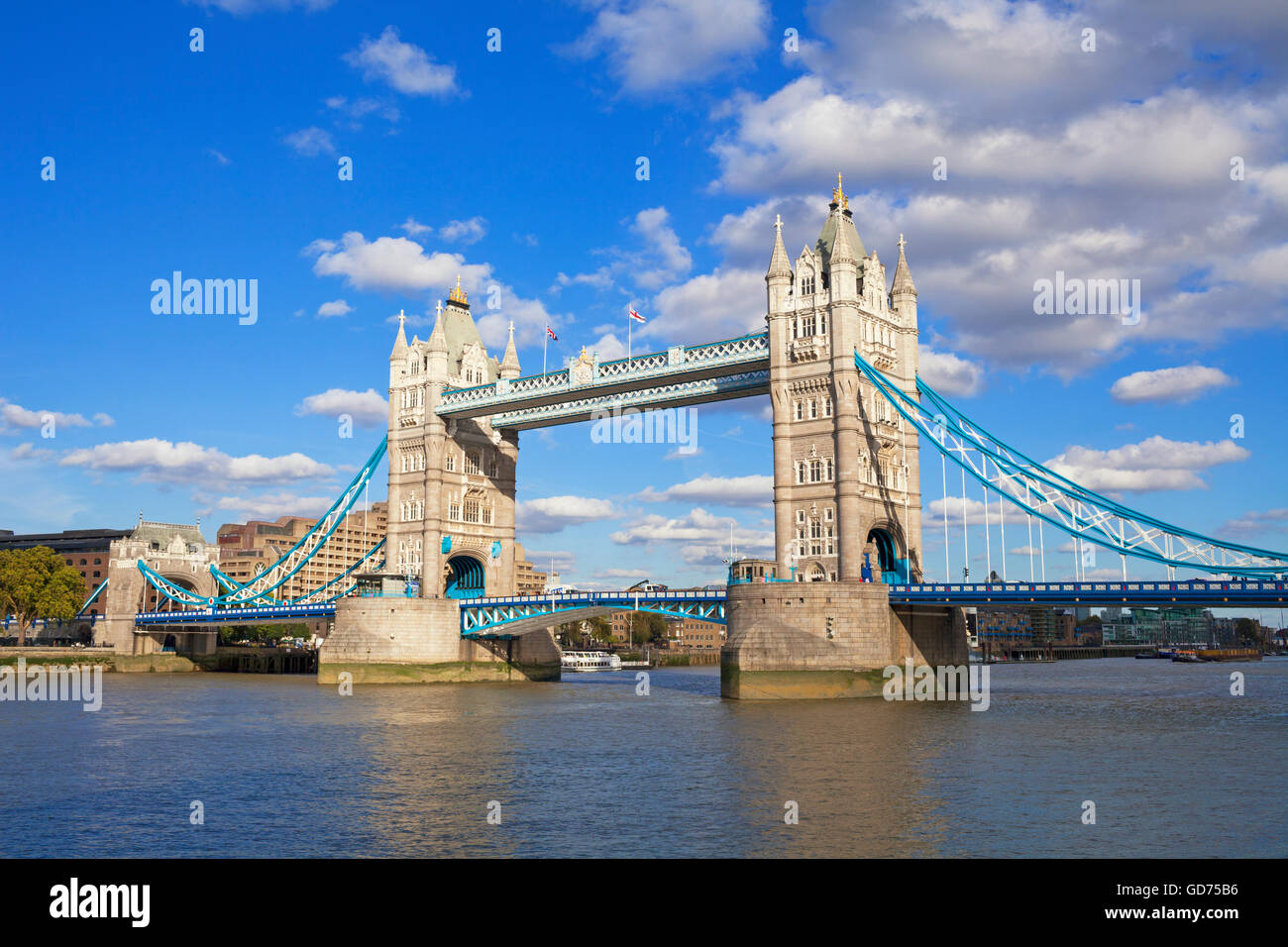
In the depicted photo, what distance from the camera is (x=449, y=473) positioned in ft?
268

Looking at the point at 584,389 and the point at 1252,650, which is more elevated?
the point at 584,389

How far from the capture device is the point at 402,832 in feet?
70.1

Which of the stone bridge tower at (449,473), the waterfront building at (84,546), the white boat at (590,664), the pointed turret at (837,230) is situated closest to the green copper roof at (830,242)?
the pointed turret at (837,230)

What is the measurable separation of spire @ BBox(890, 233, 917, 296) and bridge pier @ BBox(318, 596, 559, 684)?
3707 centimetres

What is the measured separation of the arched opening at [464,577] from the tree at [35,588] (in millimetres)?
45113

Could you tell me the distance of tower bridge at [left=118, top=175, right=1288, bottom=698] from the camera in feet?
171

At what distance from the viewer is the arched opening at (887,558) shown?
61.5 metres

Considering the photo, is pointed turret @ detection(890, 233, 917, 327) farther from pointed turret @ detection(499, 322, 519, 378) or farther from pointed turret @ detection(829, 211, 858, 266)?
pointed turret @ detection(499, 322, 519, 378)

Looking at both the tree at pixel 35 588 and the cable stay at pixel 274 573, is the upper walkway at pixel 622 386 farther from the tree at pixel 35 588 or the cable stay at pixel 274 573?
the tree at pixel 35 588
